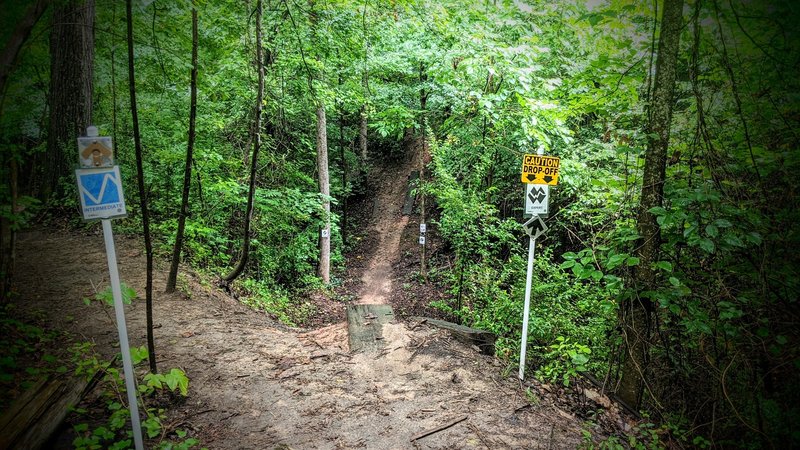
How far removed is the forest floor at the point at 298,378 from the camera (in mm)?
3861

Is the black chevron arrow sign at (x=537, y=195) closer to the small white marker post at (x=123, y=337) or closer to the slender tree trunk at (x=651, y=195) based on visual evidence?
the slender tree trunk at (x=651, y=195)

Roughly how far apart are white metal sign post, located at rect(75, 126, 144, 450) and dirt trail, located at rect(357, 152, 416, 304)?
972 cm

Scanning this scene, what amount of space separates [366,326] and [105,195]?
14.4 feet

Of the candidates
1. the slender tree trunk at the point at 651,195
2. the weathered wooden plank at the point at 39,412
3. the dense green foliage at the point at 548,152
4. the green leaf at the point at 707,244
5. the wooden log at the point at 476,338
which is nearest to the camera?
the weathered wooden plank at the point at 39,412

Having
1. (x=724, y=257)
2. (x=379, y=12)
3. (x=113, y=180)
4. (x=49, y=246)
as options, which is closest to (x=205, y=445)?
(x=113, y=180)

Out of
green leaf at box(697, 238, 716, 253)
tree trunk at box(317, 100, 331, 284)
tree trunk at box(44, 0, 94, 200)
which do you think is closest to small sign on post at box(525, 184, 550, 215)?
green leaf at box(697, 238, 716, 253)

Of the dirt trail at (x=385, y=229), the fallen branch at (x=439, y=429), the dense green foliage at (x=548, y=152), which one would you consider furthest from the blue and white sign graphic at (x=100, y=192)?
the dirt trail at (x=385, y=229)

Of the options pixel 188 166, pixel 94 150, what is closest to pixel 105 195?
pixel 94 150

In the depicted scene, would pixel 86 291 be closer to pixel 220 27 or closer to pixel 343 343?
pixel 343 343

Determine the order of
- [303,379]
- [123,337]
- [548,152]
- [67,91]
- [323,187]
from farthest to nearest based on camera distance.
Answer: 1. [323,187]
2. [548,152]
3. [67,91]
4. [303,379]
5. [123,337]

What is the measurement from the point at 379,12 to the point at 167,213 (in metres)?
7.13

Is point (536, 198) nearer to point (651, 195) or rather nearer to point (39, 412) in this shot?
point (651, 195)

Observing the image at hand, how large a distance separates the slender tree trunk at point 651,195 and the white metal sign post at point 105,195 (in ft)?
17.3

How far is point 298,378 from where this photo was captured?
15.9 feet
